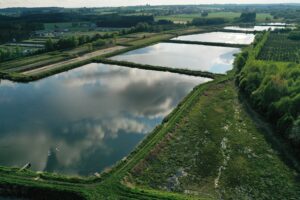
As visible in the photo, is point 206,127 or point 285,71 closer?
point 206,127

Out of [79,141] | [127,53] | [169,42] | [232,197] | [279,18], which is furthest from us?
[279,18]

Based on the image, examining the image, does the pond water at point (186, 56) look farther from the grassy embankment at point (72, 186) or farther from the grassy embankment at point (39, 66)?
the grassy embankment at point (72, 186)

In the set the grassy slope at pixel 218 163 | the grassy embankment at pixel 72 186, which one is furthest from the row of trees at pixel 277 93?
the grassy embankment at pixel 72 186

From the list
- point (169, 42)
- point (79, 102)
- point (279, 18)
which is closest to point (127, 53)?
point (169, 42)

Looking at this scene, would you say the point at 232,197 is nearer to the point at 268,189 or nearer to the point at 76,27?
the point at 268,189

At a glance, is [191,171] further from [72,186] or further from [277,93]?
[277,93]

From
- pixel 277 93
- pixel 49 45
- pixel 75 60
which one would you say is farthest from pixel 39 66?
pixel 277 93
